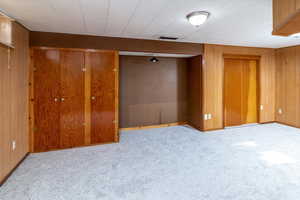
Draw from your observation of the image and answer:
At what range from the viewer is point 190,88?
495cm

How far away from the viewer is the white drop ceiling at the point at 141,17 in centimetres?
207

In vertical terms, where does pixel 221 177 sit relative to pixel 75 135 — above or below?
below

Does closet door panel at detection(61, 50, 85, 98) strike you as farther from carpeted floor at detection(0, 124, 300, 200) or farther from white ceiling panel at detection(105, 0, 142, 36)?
carpeted floor at detection(0, 124, 300, 200)

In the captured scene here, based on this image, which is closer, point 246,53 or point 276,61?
point 246,53

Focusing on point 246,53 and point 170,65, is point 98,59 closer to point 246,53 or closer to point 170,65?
point 170,65

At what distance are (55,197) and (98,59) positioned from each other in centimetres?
251

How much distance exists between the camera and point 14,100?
257 cm

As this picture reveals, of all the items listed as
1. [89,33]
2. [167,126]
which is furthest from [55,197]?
[167,126]

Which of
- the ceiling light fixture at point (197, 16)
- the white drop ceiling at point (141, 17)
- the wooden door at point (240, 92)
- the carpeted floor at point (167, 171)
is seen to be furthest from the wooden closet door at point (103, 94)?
the wooden door at point (240, 92)

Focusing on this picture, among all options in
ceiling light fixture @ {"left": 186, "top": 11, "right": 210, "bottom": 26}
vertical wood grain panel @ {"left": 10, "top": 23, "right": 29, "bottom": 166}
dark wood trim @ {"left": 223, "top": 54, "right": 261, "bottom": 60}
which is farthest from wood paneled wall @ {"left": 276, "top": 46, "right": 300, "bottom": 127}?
vertical wood grain panel @ {"left": 10, "top": 23, "right": 29, "bottom": 166}

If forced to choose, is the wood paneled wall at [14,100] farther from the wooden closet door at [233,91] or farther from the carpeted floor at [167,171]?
the wooden closet door at [233,91]

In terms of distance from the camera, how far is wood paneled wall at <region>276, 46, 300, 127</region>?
4590 mm

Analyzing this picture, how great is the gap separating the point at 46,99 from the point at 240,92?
488 cm

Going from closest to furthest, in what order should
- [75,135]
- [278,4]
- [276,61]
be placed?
[278,4]
[75,135]
[276,61]
